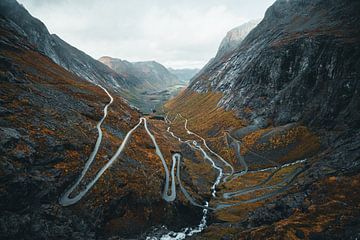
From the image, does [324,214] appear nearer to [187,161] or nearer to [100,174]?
[100,174]

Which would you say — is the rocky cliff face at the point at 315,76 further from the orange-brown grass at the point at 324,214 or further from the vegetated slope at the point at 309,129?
the orange-brown grass at the point at 324,214

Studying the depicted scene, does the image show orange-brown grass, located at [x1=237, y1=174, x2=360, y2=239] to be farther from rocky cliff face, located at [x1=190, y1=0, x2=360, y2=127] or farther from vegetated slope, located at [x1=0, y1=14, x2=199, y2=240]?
rocky cliff face, located at [x1=190, y1=0, x2=360, y2=127]

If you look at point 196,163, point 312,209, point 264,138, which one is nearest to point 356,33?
point 264,138

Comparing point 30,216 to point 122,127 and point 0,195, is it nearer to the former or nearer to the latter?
point 0,195

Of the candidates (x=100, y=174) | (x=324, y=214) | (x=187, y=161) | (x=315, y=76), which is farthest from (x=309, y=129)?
(x=100, y=174)

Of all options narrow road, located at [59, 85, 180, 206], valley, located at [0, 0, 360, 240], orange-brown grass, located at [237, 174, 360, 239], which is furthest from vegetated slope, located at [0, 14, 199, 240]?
orange-brown grass, located at [237, 174, 360, 239]

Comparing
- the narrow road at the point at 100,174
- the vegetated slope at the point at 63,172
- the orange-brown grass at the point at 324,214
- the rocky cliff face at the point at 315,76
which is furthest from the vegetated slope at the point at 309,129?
the vegetated slope at the point at 63,172
